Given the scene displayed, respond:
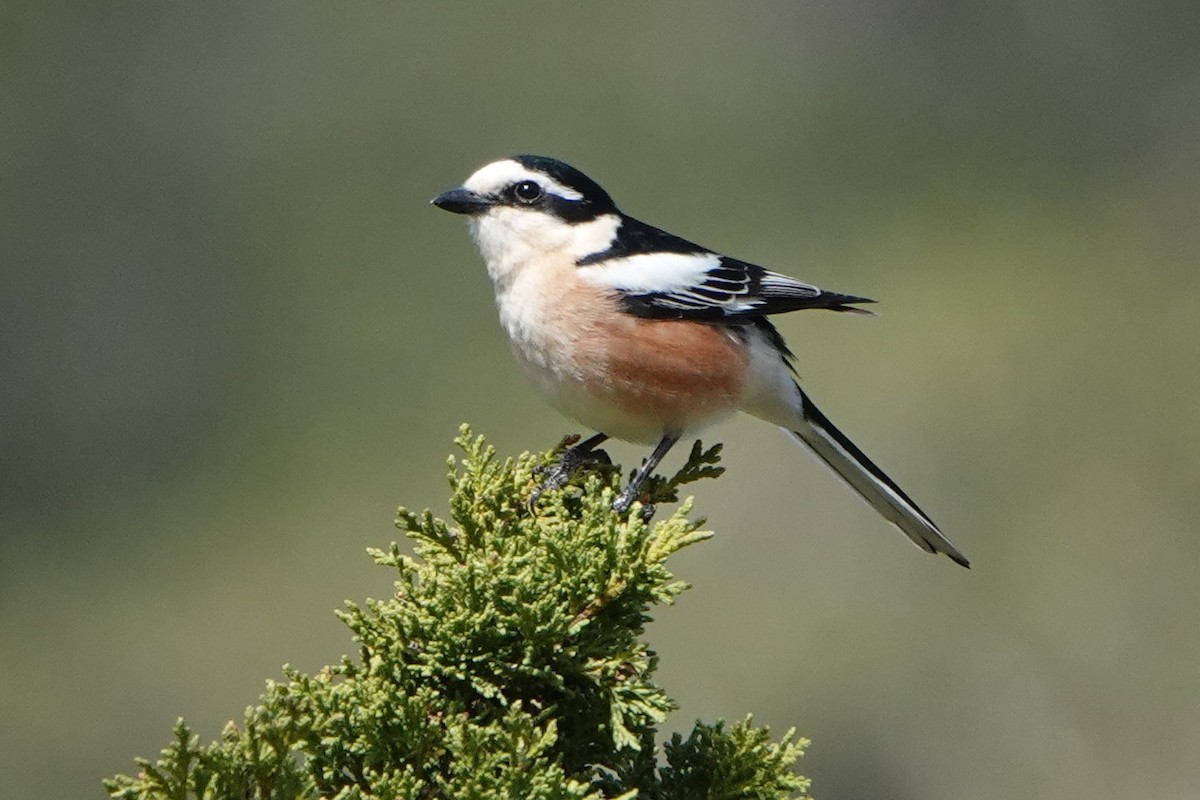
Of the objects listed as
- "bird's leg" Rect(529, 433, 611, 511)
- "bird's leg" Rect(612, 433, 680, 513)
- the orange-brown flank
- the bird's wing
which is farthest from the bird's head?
"bird's leg" Rect(612, 433, 680, 513)

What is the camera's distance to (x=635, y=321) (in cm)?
341

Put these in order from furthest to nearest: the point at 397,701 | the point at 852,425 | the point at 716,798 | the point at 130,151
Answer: the point at 130,151 → the point at 852,425 → the point at 716,798 → the point at 397,701

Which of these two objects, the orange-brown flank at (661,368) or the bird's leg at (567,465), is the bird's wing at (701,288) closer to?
the orange-brown flank at (661,368)

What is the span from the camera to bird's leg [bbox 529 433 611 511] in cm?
265

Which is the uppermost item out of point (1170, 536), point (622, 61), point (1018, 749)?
point (622, 61)

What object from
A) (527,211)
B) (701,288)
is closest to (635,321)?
(701,288)

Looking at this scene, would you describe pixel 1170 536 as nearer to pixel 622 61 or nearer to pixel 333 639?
pixel 333 639

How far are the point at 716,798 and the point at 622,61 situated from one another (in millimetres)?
7402

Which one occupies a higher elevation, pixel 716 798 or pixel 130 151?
pixel 130 151

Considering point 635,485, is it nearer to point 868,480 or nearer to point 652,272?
point 652,272

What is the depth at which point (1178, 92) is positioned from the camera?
9.91m

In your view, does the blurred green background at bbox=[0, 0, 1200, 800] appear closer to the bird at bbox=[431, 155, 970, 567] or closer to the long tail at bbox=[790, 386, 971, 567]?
the long tail at bbox=[790, 386, 971, 567]

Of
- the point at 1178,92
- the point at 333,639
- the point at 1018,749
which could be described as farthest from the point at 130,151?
the point at 1178,92

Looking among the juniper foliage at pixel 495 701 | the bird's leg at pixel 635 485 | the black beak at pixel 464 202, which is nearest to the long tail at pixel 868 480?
the bird's leg at pixel 635 485
